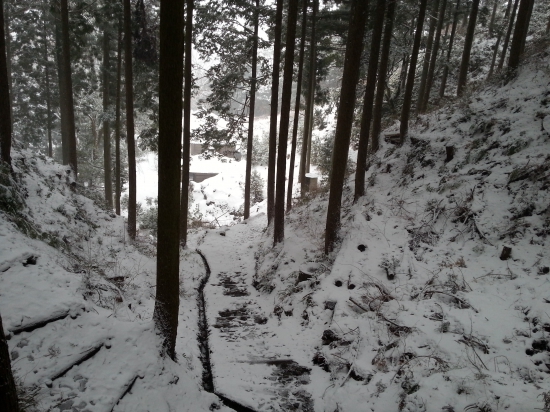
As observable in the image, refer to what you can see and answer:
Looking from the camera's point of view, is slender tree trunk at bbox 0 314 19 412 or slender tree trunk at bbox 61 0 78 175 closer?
slender tree trunk at bbox 0 314 19 412

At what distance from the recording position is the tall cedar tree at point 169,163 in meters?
4.57

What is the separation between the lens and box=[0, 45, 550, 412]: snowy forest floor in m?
4.50

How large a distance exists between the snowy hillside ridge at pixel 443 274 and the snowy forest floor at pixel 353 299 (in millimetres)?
33

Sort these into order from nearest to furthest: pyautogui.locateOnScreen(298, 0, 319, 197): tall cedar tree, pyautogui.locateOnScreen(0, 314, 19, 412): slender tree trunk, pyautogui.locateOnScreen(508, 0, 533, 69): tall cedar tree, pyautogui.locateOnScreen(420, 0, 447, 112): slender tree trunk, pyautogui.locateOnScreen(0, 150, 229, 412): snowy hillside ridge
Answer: pyautogui.locateOnScreen(0, 314, 19, 412): slender tree trunk, pyautogui.locateOnScreen(0, 150, 229, 412): snowy hillside ridge, pyautogui.locateOnScreen(508, 0, 533, 69): tall cedar tree, pyautogui.locateOnScreen(298, 0, 319, 197): tall cedar tree, pyautogui.locateOnScreen(420, 0, 447, 112): slender tree trunk

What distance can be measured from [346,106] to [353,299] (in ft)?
16.6

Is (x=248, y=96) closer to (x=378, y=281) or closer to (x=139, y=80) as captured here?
(x=139, y=80)

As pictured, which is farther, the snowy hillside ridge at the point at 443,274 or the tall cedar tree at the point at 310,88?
the tall cedar tree at the point at 310,88

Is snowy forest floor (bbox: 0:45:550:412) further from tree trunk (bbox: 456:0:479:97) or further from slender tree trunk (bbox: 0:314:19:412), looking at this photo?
tree trunk (bbox: 456:0:479:97)

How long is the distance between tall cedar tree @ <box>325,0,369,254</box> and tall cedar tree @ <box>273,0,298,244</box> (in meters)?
2.55

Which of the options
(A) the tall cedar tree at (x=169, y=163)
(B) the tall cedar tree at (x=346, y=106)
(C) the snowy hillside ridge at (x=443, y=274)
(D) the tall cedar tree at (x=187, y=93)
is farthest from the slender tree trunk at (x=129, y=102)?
(A) the tall cedar tree at (x=169, y=163)

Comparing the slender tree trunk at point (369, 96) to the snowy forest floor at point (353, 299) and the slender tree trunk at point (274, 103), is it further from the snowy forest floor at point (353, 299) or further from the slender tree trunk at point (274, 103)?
the slender tree trunk at point (274, 103)

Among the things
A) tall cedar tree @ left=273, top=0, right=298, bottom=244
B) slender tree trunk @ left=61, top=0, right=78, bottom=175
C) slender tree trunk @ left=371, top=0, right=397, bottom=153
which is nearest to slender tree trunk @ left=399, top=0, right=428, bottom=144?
slender tree trunk @ left=371, top=0, right=397, bottom=153

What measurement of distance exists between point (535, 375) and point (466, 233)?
3922mm

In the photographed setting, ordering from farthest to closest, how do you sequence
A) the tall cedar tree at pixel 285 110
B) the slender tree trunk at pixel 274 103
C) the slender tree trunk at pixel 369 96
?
the slender tree trunk at pixel 274 103
the tall cedar tree at pixel 285 110
the slender tree trunk at pixel 369 96
